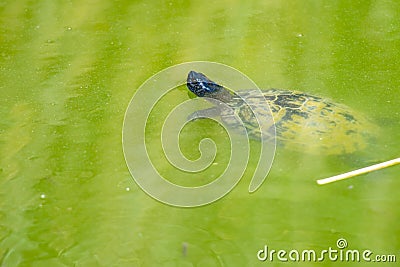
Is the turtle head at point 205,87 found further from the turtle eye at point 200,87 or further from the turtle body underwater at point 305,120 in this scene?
the turtle body underwater at point 305,120

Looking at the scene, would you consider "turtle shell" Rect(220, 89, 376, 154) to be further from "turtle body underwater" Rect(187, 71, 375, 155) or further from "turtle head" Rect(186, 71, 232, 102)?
"turtle head" Rect(186, 71, 232, 102)

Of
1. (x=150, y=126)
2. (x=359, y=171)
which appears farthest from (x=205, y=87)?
(x=359, y=171)

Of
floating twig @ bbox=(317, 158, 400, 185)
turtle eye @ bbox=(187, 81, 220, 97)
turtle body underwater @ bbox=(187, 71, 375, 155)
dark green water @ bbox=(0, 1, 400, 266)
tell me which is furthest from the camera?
turtle eye @ bbox=(187, 81, 220, 97)

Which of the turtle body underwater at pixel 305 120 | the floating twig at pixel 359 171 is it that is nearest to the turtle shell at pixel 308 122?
the turtle body underwater at pixel 305 120

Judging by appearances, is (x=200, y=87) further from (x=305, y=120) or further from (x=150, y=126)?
(x=305, y=120)

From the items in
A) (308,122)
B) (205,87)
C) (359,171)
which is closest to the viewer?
(359,171)

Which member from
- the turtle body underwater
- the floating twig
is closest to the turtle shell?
the turtle body underwater
